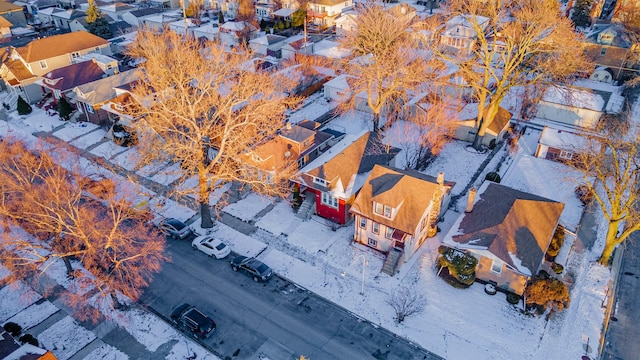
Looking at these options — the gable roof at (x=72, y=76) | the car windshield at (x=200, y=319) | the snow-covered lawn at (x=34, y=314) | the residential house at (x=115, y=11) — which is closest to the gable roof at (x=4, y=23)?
the residential house at (x=115, y=11)

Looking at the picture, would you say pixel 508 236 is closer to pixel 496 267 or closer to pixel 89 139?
pixel 496 267

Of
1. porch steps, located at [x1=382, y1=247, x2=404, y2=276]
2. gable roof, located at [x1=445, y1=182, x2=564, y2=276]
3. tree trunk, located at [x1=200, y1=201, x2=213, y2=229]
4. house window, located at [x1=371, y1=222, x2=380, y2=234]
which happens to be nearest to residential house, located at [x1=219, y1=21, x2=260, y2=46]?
tree trunk, located at [x1=200, y1=201, x2=213, y2=229]

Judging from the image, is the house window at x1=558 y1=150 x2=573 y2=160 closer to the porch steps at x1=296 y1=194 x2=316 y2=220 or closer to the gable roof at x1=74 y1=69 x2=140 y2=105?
the porch steps at x1=296 y1=194 x2=316 y2=220

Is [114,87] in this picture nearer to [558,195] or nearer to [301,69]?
[301,69]

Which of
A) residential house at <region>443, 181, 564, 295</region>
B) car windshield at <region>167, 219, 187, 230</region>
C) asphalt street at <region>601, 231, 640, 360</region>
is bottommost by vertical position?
car windshield at <region>167, 219, 187, 230</region>

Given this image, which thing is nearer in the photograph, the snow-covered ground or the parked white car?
the snow-covered ground

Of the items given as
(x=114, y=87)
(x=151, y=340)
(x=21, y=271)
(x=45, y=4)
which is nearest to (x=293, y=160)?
(x=151, y=340)

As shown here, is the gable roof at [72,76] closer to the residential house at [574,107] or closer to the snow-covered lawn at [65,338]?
the snow-covered lawn at [65,338]

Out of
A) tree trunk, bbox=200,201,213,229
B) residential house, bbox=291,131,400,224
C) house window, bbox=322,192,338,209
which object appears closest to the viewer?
tree trunk, bbox=200,201,213,229
